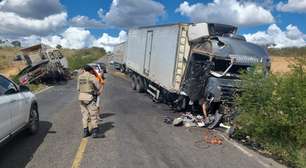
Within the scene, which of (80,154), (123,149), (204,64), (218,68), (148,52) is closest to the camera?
(80,154)

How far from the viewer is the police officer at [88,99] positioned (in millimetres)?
9172

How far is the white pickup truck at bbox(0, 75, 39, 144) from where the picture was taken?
22.9 feet

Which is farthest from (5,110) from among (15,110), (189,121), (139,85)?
(139,85)

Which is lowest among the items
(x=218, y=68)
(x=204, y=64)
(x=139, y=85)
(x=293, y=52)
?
(x=139, y=85)

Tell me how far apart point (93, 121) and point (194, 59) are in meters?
5.43

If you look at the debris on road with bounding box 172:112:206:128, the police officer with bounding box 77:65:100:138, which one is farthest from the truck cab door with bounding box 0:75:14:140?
the debris on road with bounding box 172:112:206:128

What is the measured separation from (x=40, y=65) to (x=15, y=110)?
19883 millimetres

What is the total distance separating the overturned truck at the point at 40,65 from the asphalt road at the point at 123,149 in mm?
14712

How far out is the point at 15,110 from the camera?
7.70 m

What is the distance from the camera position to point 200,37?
13.4 m

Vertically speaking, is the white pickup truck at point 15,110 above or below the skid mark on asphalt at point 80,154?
above

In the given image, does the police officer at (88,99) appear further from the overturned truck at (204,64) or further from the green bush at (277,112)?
the overturned truck at (204,64)

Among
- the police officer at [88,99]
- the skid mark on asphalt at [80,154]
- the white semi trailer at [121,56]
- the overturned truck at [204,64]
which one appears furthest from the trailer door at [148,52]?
the white semi trailer at [121,56]

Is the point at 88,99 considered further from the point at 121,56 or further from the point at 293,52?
the point at 121,56
